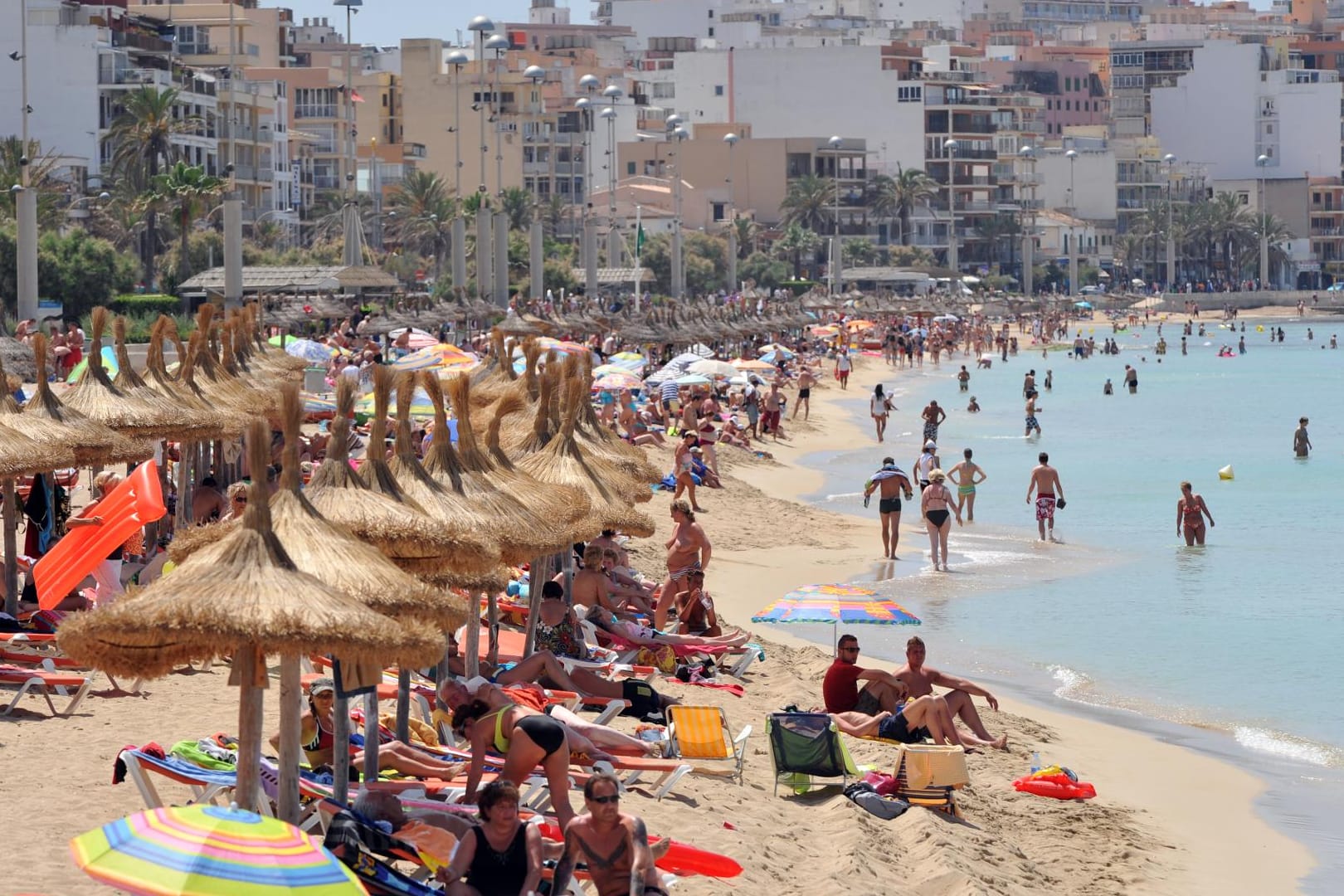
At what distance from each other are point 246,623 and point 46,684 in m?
3.65

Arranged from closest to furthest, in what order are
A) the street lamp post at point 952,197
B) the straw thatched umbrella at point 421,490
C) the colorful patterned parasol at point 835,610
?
the straw thatched umbrella at point 421,490 < the colorful patterned parasol at point 835,610 < the street lamp post at point 952,197

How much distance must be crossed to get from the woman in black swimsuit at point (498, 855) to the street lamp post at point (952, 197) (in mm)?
101427

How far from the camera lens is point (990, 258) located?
112 m

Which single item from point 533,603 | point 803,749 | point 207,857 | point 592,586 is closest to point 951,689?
point 803,749

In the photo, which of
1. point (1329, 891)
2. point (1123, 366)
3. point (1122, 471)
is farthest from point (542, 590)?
point (1123, 366)

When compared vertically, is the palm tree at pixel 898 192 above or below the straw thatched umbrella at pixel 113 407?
above

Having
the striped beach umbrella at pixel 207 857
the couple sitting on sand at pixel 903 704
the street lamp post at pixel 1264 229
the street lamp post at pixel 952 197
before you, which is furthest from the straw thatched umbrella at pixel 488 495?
the street lamp post at pixel 1264 229

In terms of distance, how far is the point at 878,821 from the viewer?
934cm

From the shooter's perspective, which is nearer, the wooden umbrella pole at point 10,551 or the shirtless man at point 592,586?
the wooden umbrella pole at point 10,551

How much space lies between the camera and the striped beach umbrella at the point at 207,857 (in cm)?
522

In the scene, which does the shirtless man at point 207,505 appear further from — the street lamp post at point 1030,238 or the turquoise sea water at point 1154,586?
the street lamp post at point 1030,238

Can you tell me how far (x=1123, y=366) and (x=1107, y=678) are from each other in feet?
191

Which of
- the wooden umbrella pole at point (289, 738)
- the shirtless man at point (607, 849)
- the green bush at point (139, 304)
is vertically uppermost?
the green bush at point (139, 304)

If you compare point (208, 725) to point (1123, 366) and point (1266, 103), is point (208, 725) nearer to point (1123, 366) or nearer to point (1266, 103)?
point (1123, 366)
